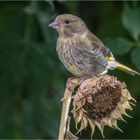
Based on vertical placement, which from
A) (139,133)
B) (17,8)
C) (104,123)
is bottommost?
(139,133)

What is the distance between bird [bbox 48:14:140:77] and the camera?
11.9 feet

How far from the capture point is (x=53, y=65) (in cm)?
465

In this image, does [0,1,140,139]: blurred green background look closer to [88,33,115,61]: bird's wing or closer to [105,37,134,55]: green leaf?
[105,37,134,55]: green leaf

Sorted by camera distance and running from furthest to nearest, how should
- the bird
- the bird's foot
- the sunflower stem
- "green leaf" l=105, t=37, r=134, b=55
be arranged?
1. "green leaf" l=105, t=37, r=134, b=55
2. the bird
3. the bird's foot
4. the sunflower stem

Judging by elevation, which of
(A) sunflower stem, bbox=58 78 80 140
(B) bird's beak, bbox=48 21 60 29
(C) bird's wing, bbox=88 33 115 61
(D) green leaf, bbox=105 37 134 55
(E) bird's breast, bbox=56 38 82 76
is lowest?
(D) green leaf, bbox=105 37 134 55

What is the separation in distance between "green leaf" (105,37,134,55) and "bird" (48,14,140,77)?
0.75ft

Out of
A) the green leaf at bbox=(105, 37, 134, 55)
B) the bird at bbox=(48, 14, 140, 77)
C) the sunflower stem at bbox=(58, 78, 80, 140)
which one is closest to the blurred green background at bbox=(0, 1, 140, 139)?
the green leaf at bbox=(105, 37, 134, 55)

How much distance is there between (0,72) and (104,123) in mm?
1696

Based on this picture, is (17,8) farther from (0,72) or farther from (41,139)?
(41,139)

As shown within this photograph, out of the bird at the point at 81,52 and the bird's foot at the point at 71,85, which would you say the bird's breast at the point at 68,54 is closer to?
the bird at the point at 81,52

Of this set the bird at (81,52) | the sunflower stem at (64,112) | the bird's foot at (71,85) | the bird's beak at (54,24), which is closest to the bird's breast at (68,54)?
the bird at (81,52)

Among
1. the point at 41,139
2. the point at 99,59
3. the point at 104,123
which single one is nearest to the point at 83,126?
the point at 104,123

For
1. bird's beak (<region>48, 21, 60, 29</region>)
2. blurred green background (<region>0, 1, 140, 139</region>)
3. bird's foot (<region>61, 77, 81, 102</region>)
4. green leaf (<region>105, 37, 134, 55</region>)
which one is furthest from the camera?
blurred green background (<region>0, 1, 140, 139</region>)

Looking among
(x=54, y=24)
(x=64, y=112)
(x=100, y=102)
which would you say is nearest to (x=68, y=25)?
A: (x=54, y=24)
